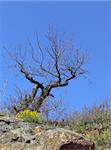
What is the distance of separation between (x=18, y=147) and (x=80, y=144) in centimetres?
91

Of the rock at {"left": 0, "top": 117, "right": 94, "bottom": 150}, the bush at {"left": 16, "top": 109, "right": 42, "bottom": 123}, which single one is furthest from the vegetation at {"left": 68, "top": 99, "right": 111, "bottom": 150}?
the rock at {"left": 0, "top": 117, "right": 94, "bottom": 150}

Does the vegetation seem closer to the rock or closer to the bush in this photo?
the bush

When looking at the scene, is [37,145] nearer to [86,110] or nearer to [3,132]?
[3,132]

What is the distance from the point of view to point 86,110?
55.5ft

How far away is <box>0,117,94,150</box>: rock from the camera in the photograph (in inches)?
256

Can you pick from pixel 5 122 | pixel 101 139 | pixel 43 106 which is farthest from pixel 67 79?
pixel 5 122

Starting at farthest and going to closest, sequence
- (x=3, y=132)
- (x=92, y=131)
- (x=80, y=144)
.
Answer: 1. (x=92, y=131)
2. (x=3, y=132)
3. (x=80, y=144)

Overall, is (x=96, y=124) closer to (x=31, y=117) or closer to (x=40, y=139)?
(x=31, y=117)

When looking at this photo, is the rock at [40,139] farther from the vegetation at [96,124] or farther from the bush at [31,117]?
the vegetation at [96,124]

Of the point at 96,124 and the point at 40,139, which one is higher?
the point at 96,124

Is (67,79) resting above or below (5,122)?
above

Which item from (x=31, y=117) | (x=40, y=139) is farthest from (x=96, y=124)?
(x=40, y=139)

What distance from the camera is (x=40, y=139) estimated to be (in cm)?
670

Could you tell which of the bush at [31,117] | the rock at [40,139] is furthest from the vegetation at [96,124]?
the rock at [40,139]
